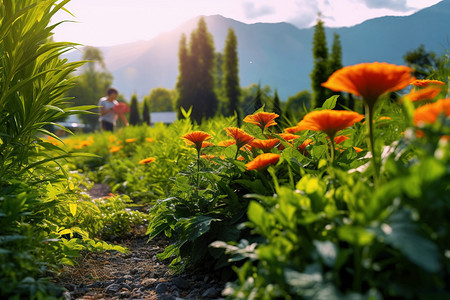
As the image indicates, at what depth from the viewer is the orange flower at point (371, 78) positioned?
1.06 meters

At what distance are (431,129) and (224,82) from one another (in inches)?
884

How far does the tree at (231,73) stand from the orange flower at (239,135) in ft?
64.1

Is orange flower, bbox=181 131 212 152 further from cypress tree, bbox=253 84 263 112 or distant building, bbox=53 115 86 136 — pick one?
cypress tree, bbox=253 84 263 112

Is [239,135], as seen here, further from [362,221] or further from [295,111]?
[295,111]

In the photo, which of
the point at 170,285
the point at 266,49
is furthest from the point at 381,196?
the point at 266,49

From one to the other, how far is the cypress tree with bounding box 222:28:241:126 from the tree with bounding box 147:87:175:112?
191ft

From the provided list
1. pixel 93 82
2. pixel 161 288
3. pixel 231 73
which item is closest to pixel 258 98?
pixel 161 288

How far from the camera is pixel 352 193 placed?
43.7 inches

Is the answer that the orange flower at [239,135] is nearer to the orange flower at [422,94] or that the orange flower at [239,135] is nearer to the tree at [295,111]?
the orange flower at [422,94]

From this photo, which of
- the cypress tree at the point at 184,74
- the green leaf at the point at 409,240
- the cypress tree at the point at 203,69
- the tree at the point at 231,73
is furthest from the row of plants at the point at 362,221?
the cypress tree at the point at 184,74

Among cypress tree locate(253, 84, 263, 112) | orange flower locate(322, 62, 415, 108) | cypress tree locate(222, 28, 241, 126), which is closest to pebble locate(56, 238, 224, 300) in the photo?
orange flower locate(322, 62, 415, 108)

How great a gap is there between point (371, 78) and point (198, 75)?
84.4 ft

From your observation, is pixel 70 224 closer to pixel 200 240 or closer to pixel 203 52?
pixel 200 240

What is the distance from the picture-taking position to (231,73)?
22.7 metres
